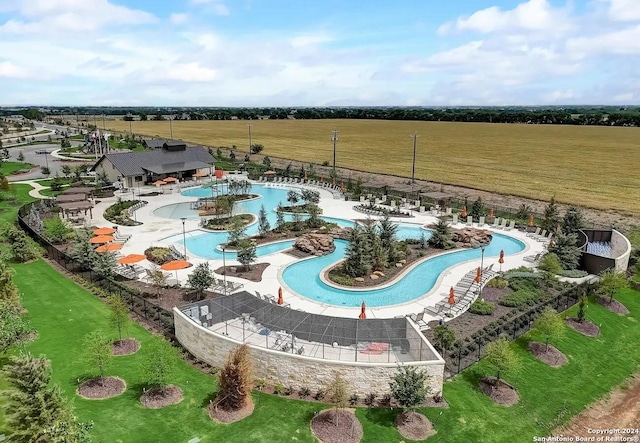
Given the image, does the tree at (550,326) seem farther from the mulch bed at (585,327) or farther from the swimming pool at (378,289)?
the swimming pool at (378,289)

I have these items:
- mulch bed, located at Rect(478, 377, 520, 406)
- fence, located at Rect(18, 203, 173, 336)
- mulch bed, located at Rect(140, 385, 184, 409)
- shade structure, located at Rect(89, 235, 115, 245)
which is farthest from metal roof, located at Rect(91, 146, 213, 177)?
mulch bed, located at Rect(478, 377, 520, 406)

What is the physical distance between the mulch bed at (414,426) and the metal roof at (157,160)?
1920 inches

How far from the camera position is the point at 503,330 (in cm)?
2177

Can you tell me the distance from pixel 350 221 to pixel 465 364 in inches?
949

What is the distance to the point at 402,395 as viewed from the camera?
1553 centimetres

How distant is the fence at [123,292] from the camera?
22.3 meters

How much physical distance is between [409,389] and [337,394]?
8.23 feet

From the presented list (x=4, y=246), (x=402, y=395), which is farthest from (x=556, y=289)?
(x=4, y=246)

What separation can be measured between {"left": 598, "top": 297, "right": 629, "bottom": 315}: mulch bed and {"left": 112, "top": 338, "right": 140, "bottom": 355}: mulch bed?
24.6 metres

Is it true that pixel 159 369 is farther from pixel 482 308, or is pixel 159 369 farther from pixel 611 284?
pixel 611 284

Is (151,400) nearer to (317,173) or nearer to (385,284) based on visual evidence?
(385,284)

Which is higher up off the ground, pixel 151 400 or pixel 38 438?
pixel 38 438

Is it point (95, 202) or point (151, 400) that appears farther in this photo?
point (95, 202)

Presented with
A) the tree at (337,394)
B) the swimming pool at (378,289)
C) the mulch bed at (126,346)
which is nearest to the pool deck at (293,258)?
the swimming pool at (378,289)
